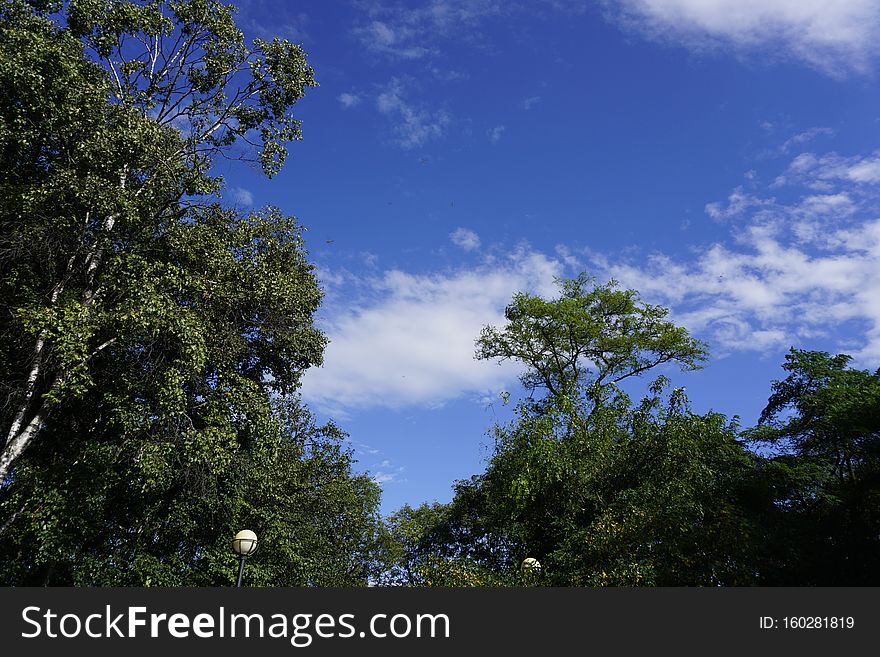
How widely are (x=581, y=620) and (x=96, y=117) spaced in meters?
13.8

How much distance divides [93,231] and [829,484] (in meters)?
23.0

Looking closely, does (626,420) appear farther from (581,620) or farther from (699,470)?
(581,620)

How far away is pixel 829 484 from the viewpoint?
20.1 metres

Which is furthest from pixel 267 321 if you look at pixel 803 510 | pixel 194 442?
pixel 803 510

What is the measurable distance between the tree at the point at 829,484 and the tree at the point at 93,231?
55.0 feet

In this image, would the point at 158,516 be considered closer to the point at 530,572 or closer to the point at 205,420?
the point at 205,420

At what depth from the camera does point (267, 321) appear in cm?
1619

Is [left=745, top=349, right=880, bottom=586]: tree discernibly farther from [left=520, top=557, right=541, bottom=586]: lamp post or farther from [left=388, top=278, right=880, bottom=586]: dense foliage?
[left=520, top=557, right=541, bottom=586]: lamp post

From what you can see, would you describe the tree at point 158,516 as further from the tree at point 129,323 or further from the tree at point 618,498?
the tree at point 618,498

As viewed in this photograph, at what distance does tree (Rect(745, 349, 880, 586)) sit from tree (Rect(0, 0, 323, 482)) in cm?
1678

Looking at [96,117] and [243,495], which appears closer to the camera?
[96,117]

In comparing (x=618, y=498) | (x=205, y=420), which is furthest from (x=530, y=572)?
(x=205, y=420)

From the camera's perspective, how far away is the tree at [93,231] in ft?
40.1

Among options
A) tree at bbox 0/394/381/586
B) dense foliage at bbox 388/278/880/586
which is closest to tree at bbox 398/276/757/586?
dense foliage at bbox 388/278/880/586
